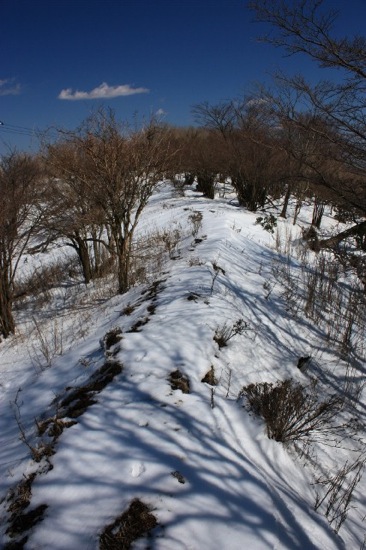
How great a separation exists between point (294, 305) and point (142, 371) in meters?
3.01

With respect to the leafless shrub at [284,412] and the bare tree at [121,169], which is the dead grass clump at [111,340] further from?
the bare tree at [121,169]

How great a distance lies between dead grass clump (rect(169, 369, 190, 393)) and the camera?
2684 mm

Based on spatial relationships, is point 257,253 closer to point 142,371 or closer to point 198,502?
point 142,371

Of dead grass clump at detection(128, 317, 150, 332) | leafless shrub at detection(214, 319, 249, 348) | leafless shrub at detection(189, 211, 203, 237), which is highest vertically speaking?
leafless shrub at detection(189, 211, 203, 237)

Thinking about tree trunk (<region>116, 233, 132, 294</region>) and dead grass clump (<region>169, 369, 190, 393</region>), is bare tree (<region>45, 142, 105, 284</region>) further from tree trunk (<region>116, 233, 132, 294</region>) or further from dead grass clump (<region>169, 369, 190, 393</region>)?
dead grass clump (<region>169, 369, 190, 393</region>)

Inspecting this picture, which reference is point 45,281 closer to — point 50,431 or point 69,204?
point 69,204

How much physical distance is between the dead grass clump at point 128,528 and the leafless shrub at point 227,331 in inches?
72.5

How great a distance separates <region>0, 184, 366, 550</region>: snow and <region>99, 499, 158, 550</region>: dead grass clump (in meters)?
0.03

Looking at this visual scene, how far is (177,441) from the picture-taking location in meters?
2.18

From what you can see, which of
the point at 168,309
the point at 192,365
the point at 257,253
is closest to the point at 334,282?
the point at 257,253

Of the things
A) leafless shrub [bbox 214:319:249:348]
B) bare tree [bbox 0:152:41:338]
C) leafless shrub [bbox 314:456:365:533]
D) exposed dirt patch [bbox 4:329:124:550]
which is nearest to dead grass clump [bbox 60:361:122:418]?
exposed dirt patch [bbox 4:329:124:550]

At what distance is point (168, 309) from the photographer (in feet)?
13.3

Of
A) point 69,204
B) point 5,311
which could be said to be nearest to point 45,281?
point 69,204

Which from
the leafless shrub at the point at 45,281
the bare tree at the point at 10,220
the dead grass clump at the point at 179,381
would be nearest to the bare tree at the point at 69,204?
the bare tree at the point at 10,220
